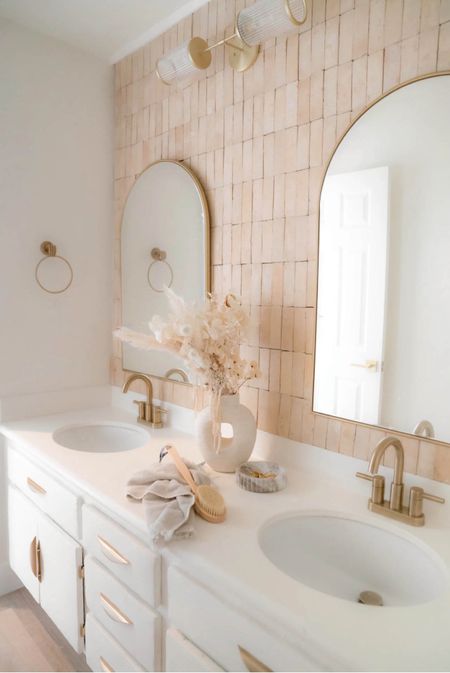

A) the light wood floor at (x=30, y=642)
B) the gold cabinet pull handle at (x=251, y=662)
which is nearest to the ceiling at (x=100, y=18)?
the gold cabinet pull handle at (x=251, y=662)

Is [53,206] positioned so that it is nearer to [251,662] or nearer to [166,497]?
[166,497]

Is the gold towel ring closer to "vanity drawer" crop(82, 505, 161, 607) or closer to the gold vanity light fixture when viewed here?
the gold vanity light fixture

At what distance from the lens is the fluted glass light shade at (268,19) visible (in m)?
1.29

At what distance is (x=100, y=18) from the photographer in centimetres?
191

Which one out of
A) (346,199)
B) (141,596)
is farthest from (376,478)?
(346,199)

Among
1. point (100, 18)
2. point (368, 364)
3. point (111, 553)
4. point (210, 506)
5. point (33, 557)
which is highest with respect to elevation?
point (100, 18)

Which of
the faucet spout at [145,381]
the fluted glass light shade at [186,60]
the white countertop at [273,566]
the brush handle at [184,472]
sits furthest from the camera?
the faucet spout at [145,381]

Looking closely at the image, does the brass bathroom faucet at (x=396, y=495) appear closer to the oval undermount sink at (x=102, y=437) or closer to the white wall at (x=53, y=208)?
the oval undermount sink at (x=102, y=437)

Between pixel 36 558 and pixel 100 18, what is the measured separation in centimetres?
219

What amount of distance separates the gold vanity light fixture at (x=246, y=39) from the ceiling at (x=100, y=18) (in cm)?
31

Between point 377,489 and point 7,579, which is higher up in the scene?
point 377,489

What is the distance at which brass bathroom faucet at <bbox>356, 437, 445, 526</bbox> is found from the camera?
110cm

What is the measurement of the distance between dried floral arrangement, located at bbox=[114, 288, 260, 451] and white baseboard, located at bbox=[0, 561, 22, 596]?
4.51 ft

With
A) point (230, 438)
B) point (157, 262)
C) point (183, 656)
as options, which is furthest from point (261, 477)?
point (157, 262)
